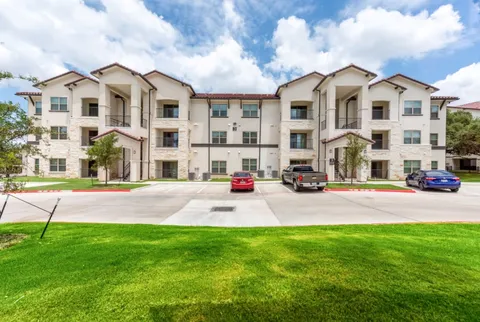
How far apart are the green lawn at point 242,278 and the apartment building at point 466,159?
4972 cm

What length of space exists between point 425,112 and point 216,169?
26.7 meters

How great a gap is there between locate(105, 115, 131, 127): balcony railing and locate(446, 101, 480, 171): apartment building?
53.5 meters

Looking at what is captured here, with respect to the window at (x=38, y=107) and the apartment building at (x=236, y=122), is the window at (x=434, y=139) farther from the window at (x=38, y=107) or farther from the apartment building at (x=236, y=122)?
the window at (x=38, y=107)

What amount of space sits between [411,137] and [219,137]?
77.4ft

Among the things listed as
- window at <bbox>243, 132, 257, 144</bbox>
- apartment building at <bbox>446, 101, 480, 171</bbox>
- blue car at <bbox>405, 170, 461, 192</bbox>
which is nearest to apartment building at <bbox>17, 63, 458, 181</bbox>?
window at <bbox>243, 132, 257, 144</bbox>

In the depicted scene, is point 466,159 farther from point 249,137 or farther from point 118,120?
point 118,120

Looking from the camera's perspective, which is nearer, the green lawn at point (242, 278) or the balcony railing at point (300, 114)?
the green lawn at point (242, 278)

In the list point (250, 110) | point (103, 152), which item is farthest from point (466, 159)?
point (103, 152)

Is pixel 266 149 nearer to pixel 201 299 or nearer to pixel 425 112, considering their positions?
pixel 425 112

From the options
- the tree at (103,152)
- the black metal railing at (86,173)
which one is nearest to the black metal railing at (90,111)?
the black metal railing at (86,173)

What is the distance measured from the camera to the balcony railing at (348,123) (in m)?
25.0

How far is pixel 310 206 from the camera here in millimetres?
11234

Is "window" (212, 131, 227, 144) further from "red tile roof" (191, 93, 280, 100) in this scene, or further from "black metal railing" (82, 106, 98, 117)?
"black metal railing" (82, 106, 98, 117)

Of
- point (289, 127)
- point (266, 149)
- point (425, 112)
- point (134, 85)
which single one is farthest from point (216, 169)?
point (425, 112)
